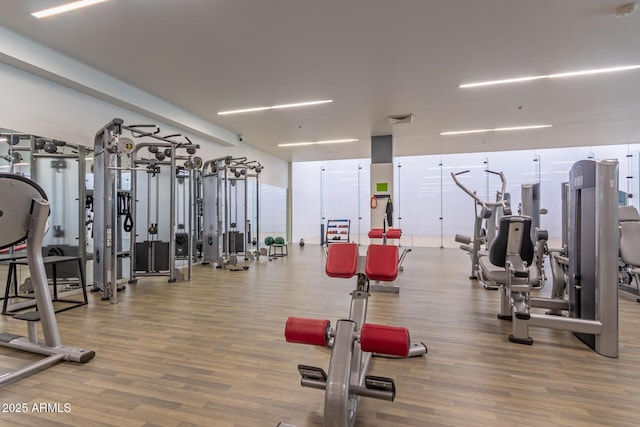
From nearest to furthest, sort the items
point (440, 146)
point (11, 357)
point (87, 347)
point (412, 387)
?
point (412, 387)
point (11, 357)
point (87, 347)
point (440, 146)

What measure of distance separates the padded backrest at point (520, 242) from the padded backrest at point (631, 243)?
8.20 feet

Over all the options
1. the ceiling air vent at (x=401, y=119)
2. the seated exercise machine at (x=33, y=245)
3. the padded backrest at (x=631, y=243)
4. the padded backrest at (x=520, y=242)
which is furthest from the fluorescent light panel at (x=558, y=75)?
the seated exercise machine at (x=33, y=245)

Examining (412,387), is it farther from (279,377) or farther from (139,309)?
(139,309)

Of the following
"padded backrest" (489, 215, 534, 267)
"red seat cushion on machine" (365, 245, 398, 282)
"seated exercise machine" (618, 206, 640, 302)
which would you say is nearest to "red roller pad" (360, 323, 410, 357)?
"red seat cushion on machine" (365, 245, 398, 282)

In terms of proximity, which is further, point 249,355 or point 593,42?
point 593,42

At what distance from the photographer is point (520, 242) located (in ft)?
9.65

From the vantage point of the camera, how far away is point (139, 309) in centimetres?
364

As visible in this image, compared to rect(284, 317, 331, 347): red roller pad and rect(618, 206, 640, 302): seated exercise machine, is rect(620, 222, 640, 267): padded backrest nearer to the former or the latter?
rect(618, 206, 640, 302): seated exercise machine

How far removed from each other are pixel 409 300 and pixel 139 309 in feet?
10.7

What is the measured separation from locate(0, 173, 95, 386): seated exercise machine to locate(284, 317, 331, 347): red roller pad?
5.82ft

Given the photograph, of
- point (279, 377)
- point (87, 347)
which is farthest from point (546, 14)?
point (87, 347)

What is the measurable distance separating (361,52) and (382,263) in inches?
120

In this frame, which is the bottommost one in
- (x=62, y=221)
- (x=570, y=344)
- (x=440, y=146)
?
(x=570, y=344)

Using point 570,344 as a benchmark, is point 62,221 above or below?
above
